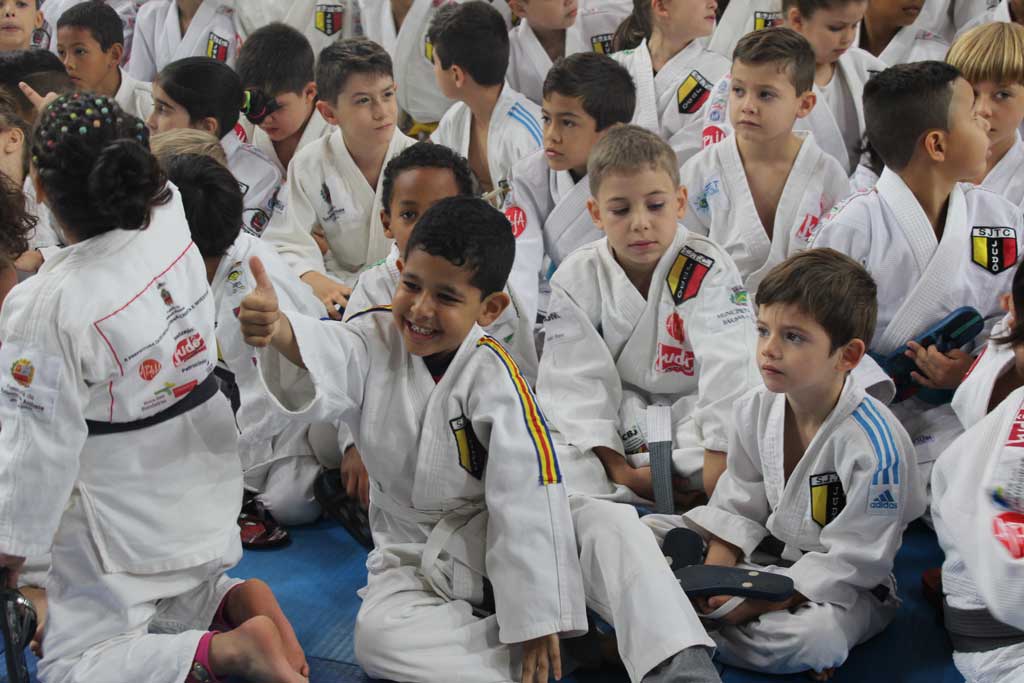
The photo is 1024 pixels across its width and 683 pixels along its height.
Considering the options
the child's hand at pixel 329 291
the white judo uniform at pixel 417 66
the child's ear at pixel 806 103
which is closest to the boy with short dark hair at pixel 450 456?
the child's hand at pixel 329 291

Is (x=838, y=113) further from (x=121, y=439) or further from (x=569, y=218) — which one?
(x=121, y=439)

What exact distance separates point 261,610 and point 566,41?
9.53 ft

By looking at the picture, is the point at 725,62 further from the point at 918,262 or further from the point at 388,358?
the point at 388,358

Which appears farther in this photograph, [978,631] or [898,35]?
[898,35]

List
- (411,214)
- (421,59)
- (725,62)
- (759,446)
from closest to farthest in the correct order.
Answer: (759,446)
(411,214)
(725,62)
(421,59)

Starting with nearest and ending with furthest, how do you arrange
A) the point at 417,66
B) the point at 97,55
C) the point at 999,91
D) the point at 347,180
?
the point at 999,91
the point at 347,180
the point at 97,55
the point at 417,66

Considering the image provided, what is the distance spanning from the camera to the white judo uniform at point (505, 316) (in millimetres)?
2766

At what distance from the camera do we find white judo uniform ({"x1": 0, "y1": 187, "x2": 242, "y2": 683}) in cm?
194

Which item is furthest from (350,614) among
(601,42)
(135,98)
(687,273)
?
(135,98)

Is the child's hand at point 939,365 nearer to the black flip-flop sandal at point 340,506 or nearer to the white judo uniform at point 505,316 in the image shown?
the white judo uniform at point 505,316

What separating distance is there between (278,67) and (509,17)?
1188 millimetres

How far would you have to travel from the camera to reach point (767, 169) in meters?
3.26

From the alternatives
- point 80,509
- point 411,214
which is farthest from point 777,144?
point 80,509

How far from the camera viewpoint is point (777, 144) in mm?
3260
